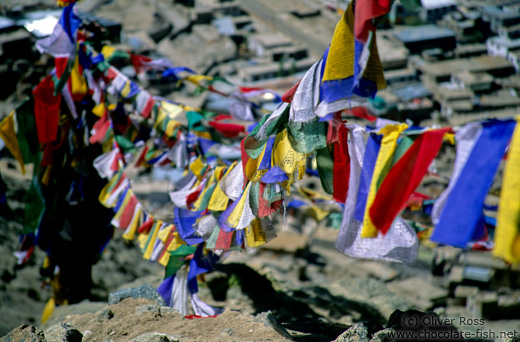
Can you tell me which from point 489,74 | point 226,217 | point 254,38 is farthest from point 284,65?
point 226,217

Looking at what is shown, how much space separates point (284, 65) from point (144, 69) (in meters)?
21.6

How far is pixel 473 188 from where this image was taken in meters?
3.30

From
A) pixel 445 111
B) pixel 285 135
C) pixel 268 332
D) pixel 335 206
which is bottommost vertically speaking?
pixel 445 111

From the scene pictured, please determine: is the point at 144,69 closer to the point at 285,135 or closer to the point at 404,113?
the point at 285,135

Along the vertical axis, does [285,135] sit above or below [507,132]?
below

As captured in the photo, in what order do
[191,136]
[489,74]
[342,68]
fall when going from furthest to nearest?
[489,74] → [191,136] → [342,68]

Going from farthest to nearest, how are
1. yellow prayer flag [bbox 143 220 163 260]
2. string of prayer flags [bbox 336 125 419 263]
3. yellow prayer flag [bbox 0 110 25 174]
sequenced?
yellow prayer flag [bbox 0 110 25 174] → yellow prayer flag [bbox 143 220 163 260] → string of prayer flags [bbox 336 125 419 263]

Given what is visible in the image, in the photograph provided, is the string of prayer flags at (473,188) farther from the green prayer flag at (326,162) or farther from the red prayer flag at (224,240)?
the red prayer flag at (224,240)

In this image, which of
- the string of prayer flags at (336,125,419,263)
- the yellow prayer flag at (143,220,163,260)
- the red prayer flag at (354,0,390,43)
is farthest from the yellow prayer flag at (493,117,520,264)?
the yellow prayer flag at (143,220,163,260)

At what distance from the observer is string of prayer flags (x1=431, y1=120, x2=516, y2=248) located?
322 centimetres

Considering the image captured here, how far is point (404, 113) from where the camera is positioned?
24.8 m

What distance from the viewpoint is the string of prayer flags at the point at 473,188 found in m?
3.22

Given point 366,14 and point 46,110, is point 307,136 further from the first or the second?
point 46,110

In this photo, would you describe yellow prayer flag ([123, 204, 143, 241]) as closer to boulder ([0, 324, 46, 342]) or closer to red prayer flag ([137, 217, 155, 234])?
red prayer flag ([137, 217, 155, 234])
